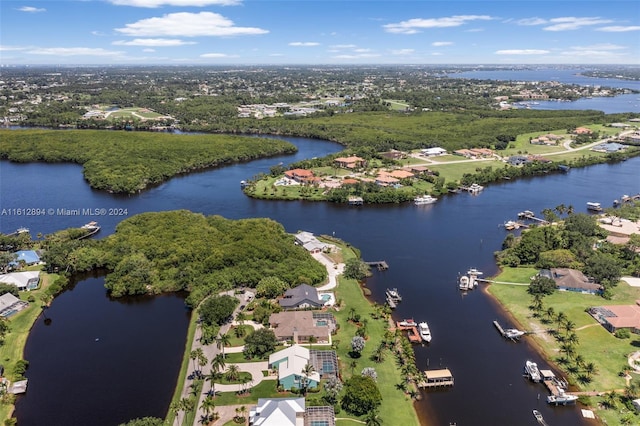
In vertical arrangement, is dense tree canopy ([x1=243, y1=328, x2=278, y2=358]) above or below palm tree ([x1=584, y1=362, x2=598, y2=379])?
above

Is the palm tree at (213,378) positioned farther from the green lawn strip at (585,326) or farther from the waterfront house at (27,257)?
the waterfront house at (27,257)

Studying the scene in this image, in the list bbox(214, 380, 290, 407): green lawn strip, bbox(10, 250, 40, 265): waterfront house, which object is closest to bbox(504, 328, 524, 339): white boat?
bbox(214, 380, 290, 407): green lawn strip

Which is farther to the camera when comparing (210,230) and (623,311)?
(210,230)

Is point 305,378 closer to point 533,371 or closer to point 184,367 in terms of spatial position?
point 184,367

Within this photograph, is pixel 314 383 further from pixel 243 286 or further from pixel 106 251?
pixel 106 251

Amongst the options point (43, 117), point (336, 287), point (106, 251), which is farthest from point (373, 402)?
point (43, 117)

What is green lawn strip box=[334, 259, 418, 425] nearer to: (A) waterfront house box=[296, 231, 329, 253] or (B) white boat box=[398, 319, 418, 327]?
(B) white boat box=[398, 319, 418, 327]
